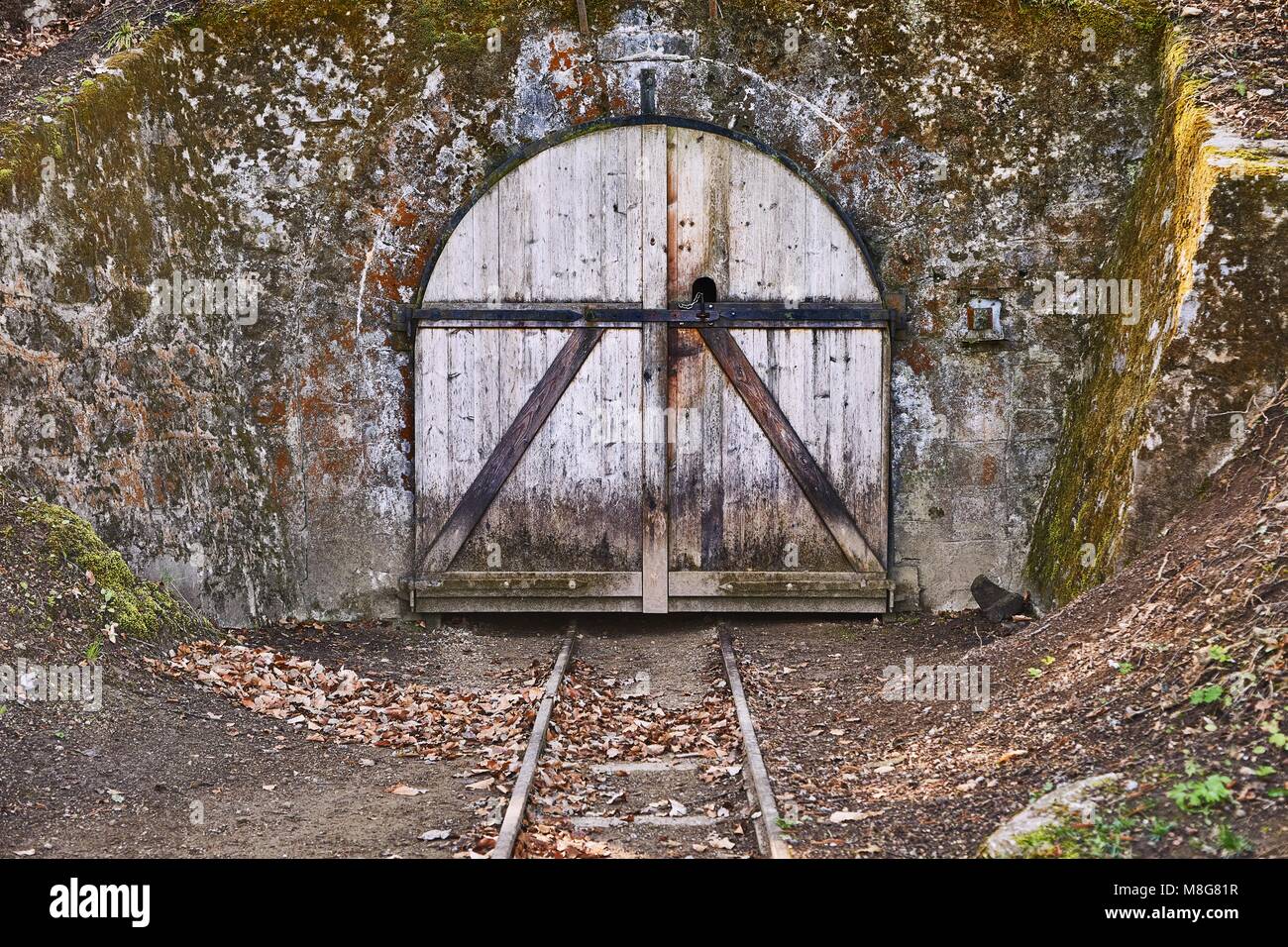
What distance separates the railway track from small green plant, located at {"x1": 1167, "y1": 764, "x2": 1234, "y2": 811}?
4.70ft

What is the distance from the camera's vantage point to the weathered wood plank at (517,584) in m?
9.07

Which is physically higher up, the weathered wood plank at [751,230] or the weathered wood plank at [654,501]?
the weathered wood plank at [751,230]

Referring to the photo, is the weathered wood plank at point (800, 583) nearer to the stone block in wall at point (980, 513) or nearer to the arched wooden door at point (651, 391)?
the arched wooden door at point (651, 391)

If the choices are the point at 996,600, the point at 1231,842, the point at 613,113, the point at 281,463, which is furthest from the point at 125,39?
the point at 1231,842

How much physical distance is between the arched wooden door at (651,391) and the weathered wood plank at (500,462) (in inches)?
0.6

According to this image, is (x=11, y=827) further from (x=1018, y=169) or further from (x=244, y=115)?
(x=1018, y=169)

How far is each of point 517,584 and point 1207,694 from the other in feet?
17.4

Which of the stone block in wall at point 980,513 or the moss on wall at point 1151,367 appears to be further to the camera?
the stone block in wall at point 980,513

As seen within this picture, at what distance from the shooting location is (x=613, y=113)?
9039mm

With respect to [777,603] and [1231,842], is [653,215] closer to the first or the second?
[777,603]

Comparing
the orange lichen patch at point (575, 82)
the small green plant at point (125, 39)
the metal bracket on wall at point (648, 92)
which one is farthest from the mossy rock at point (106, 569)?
the metal bracket on wall at point (648, 92)

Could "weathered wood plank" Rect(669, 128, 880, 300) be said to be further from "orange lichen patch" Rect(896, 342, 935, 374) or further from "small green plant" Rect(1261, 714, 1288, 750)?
"small green plant" Rect(1261, 714, 1288, 750)

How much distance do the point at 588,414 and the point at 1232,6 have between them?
5449mm

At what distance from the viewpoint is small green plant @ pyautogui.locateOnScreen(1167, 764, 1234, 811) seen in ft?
13.7
